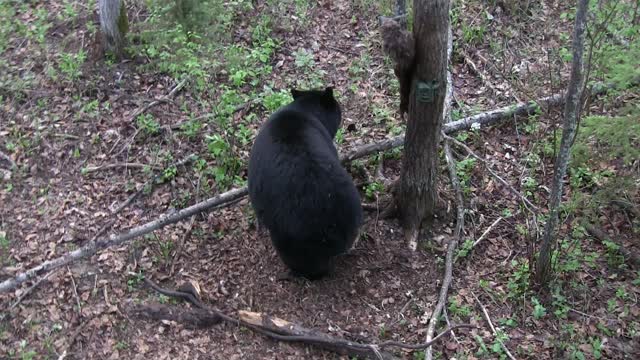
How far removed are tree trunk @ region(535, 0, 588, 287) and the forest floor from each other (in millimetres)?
229

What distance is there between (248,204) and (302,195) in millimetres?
1416

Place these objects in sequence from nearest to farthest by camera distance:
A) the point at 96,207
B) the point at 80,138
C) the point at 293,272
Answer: the point at 293,272
the point at 96,207
the point at 80,138

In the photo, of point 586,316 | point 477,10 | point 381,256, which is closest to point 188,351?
point 381,256

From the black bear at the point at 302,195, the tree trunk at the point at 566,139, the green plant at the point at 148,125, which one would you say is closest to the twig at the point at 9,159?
the green plant at the point at 148,125

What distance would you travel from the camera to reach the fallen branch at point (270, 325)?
4.42 metres

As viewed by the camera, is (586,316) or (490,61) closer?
(586,316)

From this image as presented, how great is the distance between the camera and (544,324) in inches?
183

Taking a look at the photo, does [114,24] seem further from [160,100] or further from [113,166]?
[113,166]

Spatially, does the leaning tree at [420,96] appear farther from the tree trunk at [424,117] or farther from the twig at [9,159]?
the twig at [9,159]

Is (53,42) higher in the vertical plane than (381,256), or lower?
higher

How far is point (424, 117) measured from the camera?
475 cm

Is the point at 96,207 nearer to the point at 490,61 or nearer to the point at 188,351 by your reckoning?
the point at 188,351

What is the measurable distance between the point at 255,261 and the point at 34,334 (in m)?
1.93

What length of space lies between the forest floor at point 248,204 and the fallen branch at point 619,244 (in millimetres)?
78
